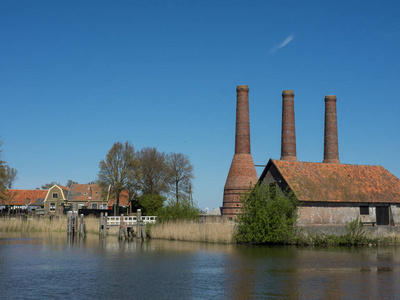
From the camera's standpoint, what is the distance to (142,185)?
62.9 m

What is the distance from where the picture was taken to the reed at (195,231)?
29500 millimetres

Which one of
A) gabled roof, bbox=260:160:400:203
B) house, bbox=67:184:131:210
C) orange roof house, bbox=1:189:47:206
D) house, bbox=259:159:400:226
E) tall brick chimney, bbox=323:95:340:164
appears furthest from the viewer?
orange roof house, bbox=1:189:47:206

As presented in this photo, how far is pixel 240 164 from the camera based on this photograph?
42438mm

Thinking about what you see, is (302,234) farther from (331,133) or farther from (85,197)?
(85,197)

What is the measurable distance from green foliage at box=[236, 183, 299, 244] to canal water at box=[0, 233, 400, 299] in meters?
2.20

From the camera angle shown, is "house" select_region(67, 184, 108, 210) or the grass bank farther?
"house" select_region(67, 184, 108, 210)

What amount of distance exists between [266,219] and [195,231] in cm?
516

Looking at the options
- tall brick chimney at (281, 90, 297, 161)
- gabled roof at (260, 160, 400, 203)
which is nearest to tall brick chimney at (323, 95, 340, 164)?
tall brick chimney at (281, 90, 297, 161)

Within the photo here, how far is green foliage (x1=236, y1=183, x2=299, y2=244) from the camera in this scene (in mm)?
27625

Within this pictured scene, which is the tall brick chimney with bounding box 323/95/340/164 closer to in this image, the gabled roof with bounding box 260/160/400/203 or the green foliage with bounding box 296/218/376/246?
the gabled roof with bounding box 260/160/400/203

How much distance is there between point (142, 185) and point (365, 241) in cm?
3858

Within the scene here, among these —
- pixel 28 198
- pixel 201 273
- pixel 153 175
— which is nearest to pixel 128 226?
pixel 201 273

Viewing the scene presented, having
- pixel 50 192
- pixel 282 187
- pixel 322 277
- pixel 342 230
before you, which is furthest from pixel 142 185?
pixel 322 277

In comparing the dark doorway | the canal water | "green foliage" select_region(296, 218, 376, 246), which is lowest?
the canal water
